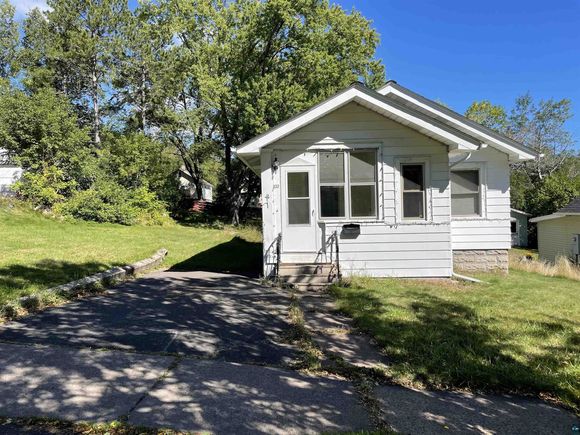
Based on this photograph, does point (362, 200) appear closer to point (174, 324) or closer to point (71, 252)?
point (174, 324)

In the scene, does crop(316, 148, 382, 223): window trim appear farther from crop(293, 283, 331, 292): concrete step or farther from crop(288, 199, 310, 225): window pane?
crop(293, 283, 331, 292): concrete step

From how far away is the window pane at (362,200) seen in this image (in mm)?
8656

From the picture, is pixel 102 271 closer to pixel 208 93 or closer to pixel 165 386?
pixel 165 386

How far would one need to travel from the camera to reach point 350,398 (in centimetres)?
316

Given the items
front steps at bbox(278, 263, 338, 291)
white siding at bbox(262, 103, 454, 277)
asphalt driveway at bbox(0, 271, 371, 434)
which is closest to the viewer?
asphalt driveway at bbox(0, 271, 371, 434)

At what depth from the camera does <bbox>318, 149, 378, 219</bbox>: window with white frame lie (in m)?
8.62

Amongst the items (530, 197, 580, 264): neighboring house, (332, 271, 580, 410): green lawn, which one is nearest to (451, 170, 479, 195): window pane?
(332, 271, 580, 410): green lawn

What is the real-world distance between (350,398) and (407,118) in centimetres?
630

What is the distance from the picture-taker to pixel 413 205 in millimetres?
8695

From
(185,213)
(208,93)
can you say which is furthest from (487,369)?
(185,213)

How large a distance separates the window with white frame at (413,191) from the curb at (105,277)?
6.04 meters

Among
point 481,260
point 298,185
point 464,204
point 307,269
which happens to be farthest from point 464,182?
point 307,269

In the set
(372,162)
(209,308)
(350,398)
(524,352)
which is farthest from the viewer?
(372,162)

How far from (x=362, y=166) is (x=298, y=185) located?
145 cm
